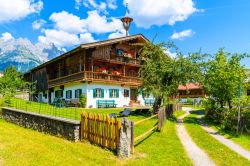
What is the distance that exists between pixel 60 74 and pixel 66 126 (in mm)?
29440

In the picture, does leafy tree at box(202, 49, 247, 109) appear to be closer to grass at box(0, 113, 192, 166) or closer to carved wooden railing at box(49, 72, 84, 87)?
grass at box(0, 113, 192, 166)

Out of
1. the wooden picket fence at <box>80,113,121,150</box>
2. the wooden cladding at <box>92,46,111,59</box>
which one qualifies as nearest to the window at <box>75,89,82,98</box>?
the wooden cladding at <box>92,46,111,59</box>

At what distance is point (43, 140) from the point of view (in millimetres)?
12789

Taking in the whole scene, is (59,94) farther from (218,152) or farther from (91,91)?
(218,152)

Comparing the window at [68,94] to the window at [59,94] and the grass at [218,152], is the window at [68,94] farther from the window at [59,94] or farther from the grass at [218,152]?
the grass at [218,152]

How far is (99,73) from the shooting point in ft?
108

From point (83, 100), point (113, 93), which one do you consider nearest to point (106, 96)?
point (113, 93)

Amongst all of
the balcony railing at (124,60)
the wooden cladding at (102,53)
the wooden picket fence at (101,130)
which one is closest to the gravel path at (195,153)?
the wooden picket fence at (101,130)

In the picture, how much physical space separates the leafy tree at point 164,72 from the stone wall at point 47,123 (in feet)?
37.6

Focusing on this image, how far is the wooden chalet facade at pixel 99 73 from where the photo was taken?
107 ft

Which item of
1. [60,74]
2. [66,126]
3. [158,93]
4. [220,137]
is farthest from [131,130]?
[60,74]

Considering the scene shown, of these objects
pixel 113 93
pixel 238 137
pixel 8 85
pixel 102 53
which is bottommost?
pixel 238 137

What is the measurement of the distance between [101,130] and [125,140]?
1553mm

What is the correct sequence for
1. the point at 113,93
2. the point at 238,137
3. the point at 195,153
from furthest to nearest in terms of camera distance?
1. the point at 113,93
2. the point at 238,137
3. the point at 195,153
